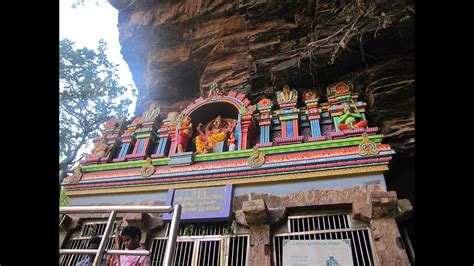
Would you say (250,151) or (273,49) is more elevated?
(273,49)

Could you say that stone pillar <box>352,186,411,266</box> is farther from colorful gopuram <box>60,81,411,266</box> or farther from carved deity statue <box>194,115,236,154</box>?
carved deity statue <box>194,115,236,154</box>

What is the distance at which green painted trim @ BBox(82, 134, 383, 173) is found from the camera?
681cm

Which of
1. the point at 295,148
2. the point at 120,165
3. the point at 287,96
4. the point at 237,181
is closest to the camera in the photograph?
the point at 237,181

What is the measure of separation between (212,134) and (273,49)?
398 cm

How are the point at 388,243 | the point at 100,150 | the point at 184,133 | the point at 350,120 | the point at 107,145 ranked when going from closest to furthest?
the point at 388,243
the point at 350,120
the point at 184,133
the point at 100,150
the point at 107,145

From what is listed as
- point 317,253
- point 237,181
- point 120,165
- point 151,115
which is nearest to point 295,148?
point 237,181

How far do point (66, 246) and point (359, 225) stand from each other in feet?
20.9

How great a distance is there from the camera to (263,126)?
27.3 ft

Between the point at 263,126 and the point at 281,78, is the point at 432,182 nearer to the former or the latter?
the point at 263,126

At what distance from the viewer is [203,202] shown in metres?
6.76

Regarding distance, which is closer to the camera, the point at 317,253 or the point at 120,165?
the point at 317,253

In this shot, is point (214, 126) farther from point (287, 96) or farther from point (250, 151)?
point (287, 96)

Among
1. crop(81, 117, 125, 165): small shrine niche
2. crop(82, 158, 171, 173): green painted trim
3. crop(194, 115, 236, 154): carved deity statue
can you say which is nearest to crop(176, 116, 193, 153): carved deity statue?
crop(194, 115, 236, 154): carved deity statue
